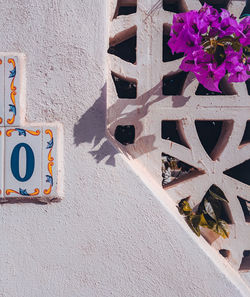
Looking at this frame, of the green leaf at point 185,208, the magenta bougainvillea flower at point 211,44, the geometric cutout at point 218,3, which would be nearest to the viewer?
the magenta bougainvillea flower at point 211,44

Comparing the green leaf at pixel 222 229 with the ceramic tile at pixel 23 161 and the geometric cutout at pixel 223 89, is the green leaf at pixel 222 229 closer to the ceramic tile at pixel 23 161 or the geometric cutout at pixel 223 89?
the geometric cutout at pixel 223 89

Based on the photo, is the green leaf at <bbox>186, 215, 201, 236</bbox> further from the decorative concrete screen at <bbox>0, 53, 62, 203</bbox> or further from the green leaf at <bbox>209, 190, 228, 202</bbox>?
the decorative concrete screen at <bbox>0, 53, 62, 203</bbox>

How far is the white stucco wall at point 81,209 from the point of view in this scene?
43.7 inches

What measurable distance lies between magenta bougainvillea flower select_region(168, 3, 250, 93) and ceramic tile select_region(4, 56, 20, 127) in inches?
24.5

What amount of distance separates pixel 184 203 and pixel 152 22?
2.78 ft

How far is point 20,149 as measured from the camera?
1082 mm

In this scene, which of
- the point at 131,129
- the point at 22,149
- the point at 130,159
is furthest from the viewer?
the point at 131,129

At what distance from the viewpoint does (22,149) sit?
108cm

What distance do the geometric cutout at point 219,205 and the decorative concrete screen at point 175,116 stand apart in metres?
0.01

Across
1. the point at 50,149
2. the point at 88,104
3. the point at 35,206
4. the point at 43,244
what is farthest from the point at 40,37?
the point at 43,244

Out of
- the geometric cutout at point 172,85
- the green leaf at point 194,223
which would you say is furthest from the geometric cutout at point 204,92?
the green leaf at point 194,223

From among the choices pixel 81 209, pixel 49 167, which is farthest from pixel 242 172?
pixel 49 167

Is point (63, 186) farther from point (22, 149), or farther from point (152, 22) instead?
point (152, 22)

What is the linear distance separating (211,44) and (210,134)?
504mm
